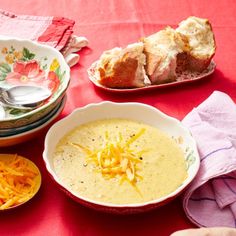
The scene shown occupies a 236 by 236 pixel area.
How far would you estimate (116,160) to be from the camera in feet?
3.00

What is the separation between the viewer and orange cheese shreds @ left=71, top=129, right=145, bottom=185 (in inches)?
35.4

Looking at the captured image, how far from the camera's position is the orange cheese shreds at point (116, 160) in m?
0.90

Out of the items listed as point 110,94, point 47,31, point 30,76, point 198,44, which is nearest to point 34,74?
point 30,76

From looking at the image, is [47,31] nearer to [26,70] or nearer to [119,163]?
[26,70]

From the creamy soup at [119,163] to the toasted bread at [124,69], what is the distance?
0.23 metres

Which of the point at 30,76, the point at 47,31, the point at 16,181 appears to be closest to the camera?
the point at 16,181

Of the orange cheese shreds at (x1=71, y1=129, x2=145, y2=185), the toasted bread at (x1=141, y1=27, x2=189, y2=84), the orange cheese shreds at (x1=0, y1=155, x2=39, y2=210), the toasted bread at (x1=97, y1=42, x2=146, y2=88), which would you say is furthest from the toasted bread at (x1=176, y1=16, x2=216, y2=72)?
the orange cheese shreds at (x1=0, y1=155, x2=39, y2=210)

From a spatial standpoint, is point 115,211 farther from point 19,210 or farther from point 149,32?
point 149,32

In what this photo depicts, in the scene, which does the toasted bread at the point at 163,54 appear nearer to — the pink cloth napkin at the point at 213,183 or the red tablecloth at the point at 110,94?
the red tablecloth at the point at 110,94

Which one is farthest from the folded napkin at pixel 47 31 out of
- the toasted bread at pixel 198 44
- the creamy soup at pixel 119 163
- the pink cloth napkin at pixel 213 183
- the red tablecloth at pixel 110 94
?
the pink cloth napkin at pixel 213 183

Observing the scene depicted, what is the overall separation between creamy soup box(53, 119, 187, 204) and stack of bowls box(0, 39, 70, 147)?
70 millimetres

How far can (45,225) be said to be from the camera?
87 cm

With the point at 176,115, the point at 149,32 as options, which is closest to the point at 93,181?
the point at 176,115

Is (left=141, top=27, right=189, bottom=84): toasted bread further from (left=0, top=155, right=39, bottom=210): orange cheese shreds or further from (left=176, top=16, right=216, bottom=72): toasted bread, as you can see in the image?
(left=0, top=155, right=39, bottom=210): orange cheese shreds
